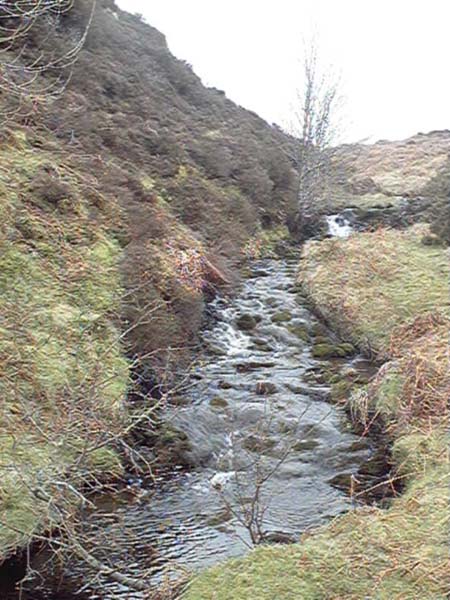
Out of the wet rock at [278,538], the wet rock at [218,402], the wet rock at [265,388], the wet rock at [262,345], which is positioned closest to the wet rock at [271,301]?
the wet rock at [262,345]

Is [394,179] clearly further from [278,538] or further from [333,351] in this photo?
[278,538]

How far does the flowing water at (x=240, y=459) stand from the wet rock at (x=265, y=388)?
0.02 meters

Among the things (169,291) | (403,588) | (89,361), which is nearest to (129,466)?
(89,361)

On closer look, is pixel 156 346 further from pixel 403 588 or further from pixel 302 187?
pixel 302 187

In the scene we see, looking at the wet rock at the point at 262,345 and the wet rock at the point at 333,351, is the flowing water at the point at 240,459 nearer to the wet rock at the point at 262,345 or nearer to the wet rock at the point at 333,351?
the wet rock at the point at 262,345

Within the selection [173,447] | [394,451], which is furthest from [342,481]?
[173,447]

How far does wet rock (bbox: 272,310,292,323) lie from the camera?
10.8 metres

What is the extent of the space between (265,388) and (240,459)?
1.69m

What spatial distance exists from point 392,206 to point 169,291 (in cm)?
1360

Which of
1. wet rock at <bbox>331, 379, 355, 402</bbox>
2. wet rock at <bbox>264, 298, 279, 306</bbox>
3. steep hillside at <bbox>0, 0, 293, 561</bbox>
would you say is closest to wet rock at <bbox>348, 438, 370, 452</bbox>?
wet rock at <bbox>331, 379, 355, 402</bbox>

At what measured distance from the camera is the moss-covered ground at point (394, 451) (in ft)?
12.7

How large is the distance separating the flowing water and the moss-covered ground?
0.48 meters

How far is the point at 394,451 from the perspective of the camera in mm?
6312

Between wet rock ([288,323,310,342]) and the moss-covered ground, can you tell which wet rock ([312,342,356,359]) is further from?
wet rock ([288,323,310,342])
